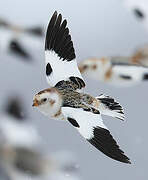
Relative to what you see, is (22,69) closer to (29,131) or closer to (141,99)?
(29,131)

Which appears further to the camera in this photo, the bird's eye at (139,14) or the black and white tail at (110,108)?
the bird's eye at (139,14)

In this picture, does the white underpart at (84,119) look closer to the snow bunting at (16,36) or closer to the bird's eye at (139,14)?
the snow bunting at (16,36)

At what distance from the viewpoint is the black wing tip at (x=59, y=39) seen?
68 centimetres

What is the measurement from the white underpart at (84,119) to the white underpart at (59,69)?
0.08 m

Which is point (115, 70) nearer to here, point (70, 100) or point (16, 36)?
point (16, 36)

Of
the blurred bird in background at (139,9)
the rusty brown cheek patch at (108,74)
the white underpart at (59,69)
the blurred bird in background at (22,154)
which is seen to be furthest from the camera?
the blurred bird in background at (139,9)

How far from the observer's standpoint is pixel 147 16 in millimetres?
1254

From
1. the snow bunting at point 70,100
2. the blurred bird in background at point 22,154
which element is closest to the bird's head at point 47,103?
the snow bunting at point 70,100

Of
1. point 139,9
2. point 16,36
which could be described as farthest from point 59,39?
point 139,9

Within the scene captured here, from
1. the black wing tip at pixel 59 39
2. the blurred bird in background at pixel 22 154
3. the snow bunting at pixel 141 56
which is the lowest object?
the black wing tip at pixel 59 39

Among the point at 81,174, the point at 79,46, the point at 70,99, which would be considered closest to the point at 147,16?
the point at 79,46

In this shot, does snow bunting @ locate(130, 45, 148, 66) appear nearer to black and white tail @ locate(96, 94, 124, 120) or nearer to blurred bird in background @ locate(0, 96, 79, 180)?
blurred bird in background @ locate(0, 96, 79, 180)

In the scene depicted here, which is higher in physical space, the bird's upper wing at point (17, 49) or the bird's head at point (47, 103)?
the bird's upper wing at point (17, 49)

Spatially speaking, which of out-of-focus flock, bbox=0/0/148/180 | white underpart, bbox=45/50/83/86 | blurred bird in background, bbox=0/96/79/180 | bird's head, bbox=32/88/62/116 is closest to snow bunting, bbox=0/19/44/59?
out-of-focus flock, bbox=0/0/148/180
